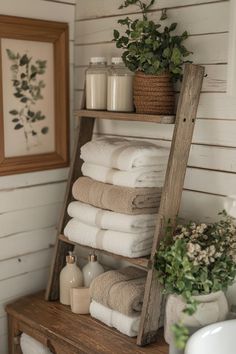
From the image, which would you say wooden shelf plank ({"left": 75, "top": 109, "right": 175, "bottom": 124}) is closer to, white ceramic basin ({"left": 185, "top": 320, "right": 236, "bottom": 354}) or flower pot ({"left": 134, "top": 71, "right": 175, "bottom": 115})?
flower pot ({"left": 134, "top": 71, "right": 175, "bottom": 115})

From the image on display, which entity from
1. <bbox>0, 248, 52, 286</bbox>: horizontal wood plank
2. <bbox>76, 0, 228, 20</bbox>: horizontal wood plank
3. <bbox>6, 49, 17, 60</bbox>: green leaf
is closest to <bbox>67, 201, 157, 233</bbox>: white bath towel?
<bbox>0, 248, 52, 286</bbox>: horizontal wood plank

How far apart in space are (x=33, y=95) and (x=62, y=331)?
30.7 inches

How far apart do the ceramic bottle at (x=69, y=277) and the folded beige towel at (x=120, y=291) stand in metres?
0.14

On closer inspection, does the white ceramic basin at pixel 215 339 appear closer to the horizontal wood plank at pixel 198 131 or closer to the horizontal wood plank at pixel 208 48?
the horizontal wood plank at pixel 198 131

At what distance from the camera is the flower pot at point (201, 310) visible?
1289 mm

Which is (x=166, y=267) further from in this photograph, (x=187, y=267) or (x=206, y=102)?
(x=206, y=102)

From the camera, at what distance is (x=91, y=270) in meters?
1.65

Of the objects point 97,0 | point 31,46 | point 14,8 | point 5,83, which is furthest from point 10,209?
point 97,0

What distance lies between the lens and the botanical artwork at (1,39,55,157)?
5.36ft

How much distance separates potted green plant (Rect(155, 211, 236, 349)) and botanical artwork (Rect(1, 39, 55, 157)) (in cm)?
63

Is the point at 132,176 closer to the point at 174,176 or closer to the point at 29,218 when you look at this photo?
the point at 174,176

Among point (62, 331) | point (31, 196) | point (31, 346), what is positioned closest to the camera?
point (62, 331)

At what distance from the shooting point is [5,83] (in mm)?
1624

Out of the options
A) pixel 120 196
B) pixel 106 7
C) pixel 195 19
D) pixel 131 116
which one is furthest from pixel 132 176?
pixel 106 7
